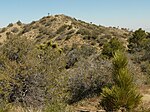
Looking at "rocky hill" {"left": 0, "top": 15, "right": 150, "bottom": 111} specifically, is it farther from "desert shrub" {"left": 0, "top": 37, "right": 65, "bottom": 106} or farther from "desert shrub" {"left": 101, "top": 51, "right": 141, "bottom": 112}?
"desert shrub" {"left": 101, "top": 51, "right": 141, "bottom": 112}

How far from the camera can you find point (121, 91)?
1294 centimetres

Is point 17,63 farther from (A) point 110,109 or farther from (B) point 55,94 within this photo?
(A) point 110,109

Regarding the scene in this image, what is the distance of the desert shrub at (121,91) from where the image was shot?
42.0 feet

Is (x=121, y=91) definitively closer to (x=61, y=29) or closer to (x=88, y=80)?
(x=88, y=80)

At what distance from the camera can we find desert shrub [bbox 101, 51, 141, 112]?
12805mm

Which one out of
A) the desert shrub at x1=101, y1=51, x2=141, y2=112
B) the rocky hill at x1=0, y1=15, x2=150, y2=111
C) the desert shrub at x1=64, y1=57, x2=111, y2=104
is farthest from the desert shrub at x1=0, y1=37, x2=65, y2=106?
the desert shrub at x1=64, y1=57, x2=111, y2=104

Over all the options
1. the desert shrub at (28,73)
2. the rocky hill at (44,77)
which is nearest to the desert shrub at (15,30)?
the rocky hill at (44,77)

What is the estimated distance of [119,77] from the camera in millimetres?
12812

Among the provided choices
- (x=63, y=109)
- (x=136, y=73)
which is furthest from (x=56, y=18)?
(x=63, y=109)

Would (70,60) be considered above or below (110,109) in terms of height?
above

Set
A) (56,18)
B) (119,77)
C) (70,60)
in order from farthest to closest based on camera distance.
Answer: (56,18)
(70,60)
(119,77)

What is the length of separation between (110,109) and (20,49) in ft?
16.5

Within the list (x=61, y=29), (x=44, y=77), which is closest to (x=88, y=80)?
(x=44, y=77)

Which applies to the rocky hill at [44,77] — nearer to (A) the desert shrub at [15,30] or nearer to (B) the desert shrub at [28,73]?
(B) the desert shrub at [28,73]
